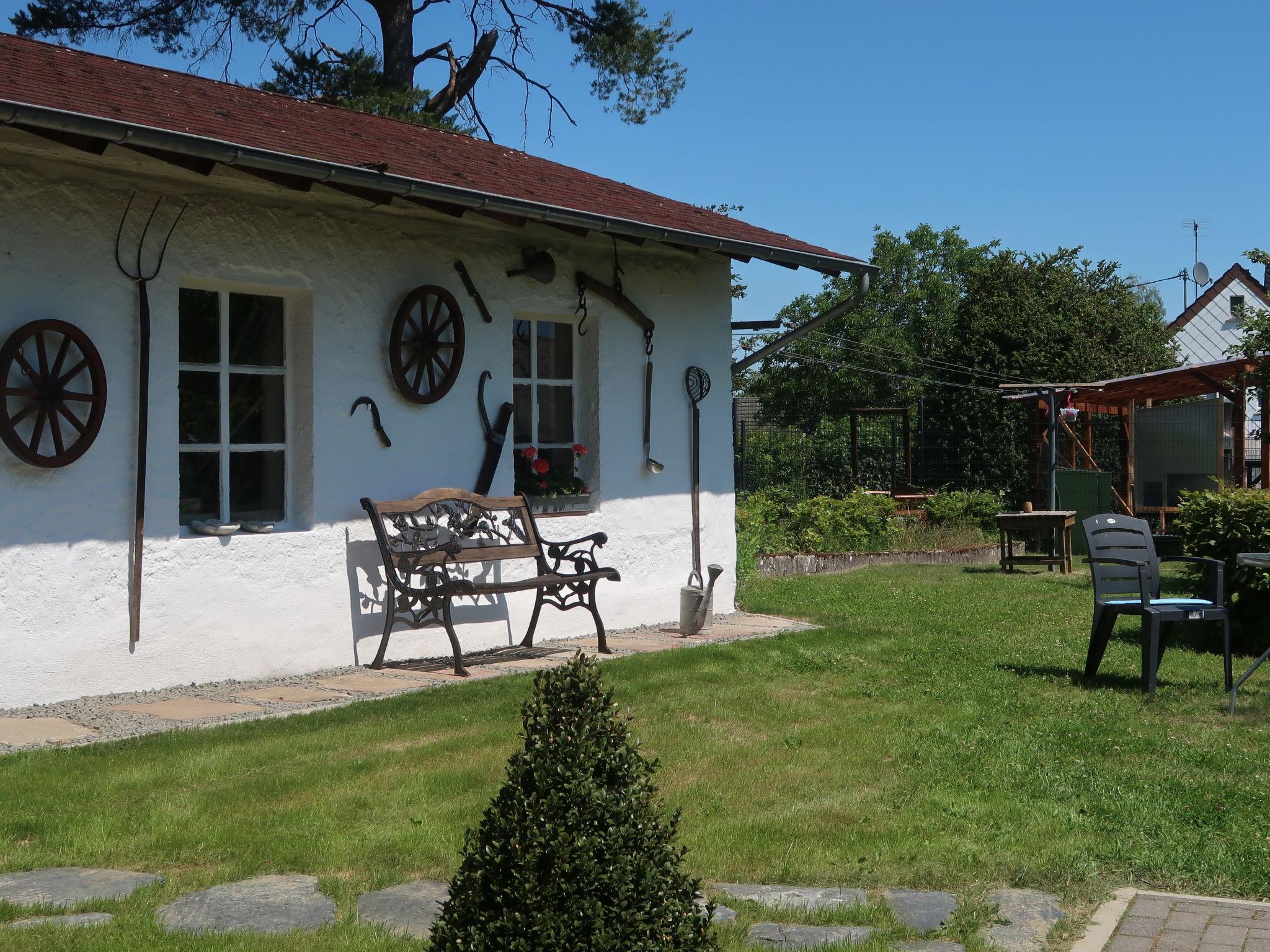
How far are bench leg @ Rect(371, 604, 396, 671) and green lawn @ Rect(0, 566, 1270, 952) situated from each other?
0.90 metres

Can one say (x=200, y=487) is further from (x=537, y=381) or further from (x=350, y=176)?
(x=537, y=381)

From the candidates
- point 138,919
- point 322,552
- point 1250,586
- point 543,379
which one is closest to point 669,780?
point 138,919

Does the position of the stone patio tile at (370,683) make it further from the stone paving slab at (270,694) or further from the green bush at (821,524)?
the green bush at (821,524)

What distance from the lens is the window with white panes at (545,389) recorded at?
9.22 meters

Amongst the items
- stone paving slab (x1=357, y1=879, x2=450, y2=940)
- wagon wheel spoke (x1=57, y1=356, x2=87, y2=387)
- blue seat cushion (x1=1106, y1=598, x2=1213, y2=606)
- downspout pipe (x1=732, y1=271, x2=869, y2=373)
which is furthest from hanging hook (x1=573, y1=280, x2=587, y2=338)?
stone paving slab (x1=357, y1=879, x2=450, y2=940)

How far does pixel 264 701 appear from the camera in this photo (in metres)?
6.72

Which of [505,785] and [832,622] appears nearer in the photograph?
[505,785]

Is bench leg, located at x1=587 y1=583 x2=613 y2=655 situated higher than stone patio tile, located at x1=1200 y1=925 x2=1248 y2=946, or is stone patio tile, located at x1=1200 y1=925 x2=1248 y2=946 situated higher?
bench leg, located at x1=587 y1=583 x2=613 y2=655

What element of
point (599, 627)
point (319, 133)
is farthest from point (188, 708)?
point (319, 133)

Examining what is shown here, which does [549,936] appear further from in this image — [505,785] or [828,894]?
[828,894]

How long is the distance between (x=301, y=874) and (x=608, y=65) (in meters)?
16.5

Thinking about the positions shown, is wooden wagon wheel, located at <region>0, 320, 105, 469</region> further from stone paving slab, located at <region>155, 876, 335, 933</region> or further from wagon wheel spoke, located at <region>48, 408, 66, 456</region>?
stone paving slab, located at <region>155, 876, 335, 933</region>

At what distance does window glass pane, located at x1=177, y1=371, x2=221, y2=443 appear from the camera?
24.1 ft

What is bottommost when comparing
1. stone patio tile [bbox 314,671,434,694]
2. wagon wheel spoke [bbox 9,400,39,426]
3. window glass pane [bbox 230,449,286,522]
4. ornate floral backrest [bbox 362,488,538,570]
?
stone patio tile [bbox 314,671,434,694]
